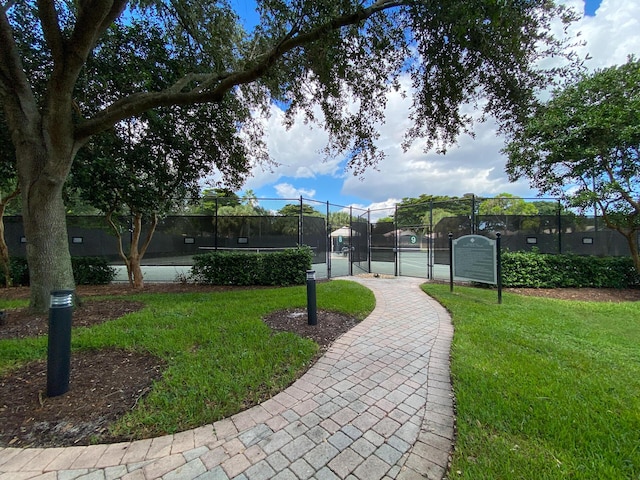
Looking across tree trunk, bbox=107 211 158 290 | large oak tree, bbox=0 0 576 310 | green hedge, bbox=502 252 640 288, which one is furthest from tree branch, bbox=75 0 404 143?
green hedge, bbox=502 252 640 288

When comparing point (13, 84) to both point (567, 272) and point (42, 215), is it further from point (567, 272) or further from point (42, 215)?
point (567, 272)

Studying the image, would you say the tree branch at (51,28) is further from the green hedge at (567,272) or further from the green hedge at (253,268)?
the green hedge at (567,272)

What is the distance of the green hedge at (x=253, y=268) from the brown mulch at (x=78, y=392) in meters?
3.56

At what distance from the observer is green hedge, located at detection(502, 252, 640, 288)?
7.43 m

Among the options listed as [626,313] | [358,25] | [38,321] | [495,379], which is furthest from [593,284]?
[38,321]

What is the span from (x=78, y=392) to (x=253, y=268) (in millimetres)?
5291

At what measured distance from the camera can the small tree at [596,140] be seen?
6359mm

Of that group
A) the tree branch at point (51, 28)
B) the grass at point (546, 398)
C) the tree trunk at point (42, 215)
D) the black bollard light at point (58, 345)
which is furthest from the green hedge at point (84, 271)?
the grass at point (546, 398)

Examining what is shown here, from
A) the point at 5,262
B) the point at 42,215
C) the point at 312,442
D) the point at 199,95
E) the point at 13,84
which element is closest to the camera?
the point at 312,442

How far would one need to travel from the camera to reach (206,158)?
7281 mm

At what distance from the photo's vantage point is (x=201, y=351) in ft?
10.5

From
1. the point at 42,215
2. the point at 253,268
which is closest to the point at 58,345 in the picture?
the point at 42,215

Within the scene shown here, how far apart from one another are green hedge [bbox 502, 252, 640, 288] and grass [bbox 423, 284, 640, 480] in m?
2.99

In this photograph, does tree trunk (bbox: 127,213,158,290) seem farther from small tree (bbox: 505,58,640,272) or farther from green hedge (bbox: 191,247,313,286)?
small tree (bbox: 505,58,640,272)
